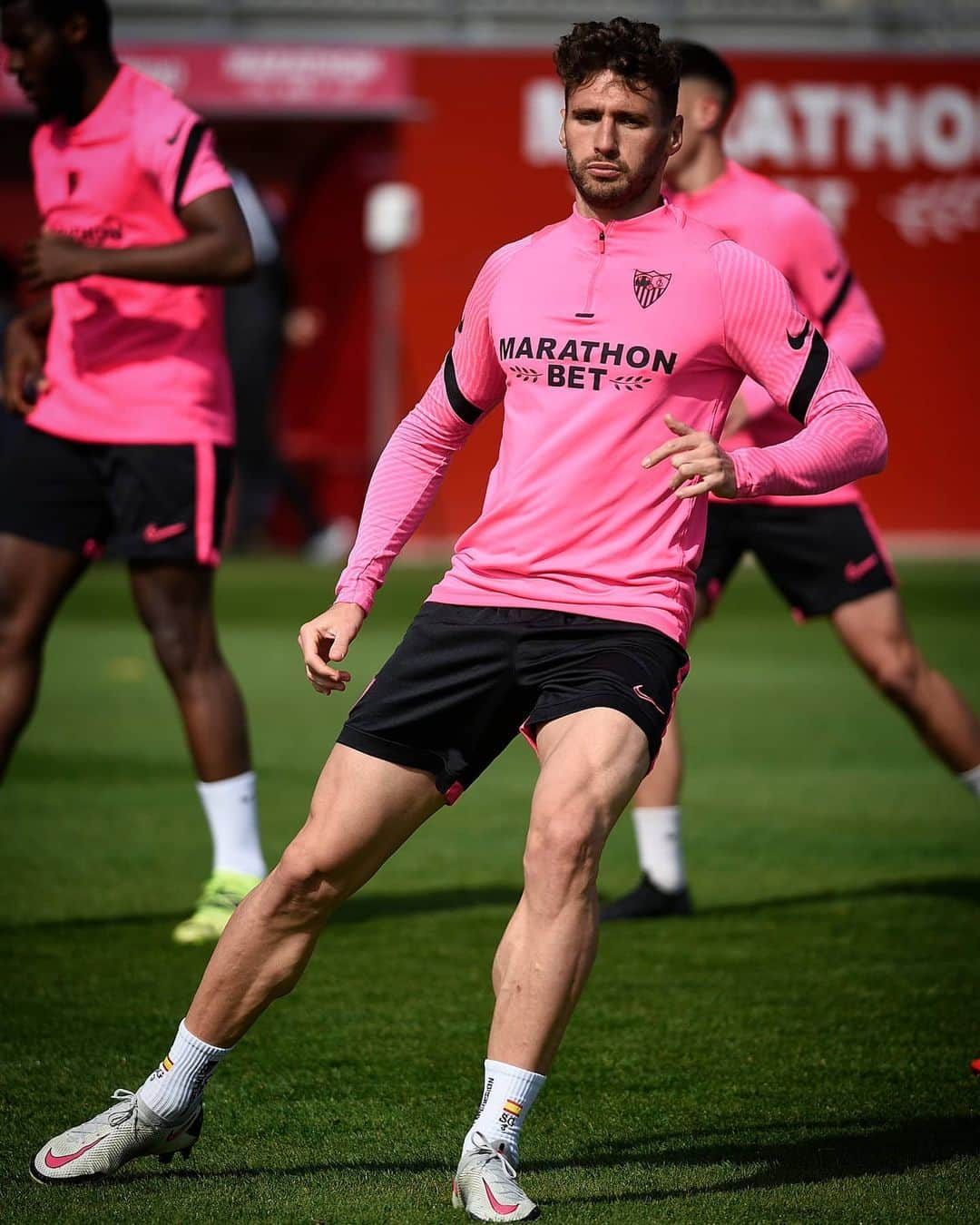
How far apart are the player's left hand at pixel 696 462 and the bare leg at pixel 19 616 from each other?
114 inches

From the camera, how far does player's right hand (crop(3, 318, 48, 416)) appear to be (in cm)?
639

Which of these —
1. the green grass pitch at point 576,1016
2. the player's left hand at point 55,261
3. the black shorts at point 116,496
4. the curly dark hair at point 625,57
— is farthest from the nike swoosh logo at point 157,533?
the curly dark hair at point 625,57

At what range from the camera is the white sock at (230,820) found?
6.43 meters

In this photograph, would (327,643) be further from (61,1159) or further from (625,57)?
(625,57)

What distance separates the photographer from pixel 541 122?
72.6ft

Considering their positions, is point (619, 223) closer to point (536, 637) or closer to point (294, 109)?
point (536, 637)

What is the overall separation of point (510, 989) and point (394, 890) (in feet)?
10.8

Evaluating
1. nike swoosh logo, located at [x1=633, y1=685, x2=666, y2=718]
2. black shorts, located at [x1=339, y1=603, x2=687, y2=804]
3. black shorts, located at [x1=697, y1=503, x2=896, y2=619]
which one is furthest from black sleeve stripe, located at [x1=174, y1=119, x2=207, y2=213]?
nike swoosh logo, located at [x1=633, y1=685, x2=666, y2=718]

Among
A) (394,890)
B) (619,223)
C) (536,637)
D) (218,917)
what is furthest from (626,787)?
(394,890)

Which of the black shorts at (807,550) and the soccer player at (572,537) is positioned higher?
the soccer player at (572,537)

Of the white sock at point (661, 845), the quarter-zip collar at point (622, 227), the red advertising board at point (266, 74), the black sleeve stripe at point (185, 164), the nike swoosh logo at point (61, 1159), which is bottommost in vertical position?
the red advertising board at point (266, 74)

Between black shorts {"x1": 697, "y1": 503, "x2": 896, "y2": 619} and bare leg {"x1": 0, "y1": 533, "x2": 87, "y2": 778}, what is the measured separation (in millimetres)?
2111

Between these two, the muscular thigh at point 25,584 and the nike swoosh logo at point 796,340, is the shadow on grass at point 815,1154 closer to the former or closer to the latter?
the nike swoosh logo at point 796,340

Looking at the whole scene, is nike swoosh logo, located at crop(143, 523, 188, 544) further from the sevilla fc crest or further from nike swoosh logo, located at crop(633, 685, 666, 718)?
nike swoosh logo, located at crop(633, 685, 666, 718)
